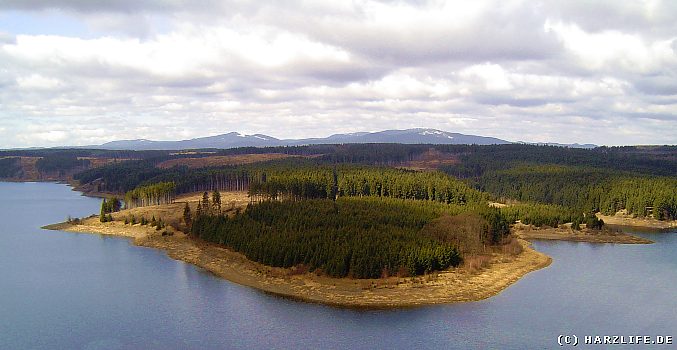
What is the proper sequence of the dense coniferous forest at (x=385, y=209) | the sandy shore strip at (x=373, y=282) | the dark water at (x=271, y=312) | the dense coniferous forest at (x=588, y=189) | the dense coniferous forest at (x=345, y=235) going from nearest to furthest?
the dark water at (x=271, y=312) < the sandy shore strip at (x=373, y=282) < the dense coniferous forest at (x=345, y=235) < the dense coniferous forest at (x=385, y=209) < the dense coniferous forest at (x=588, y=189)

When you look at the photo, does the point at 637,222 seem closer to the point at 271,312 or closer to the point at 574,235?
the point at 574,235

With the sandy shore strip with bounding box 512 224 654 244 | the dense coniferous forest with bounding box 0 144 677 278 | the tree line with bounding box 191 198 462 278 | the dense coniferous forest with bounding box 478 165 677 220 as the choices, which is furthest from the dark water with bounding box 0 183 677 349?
the dense coniferous forest with bounding box 478 165 677 220

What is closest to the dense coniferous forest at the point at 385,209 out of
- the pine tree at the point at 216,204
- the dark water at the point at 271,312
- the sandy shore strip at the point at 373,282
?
the pine tree at the point at 216,204

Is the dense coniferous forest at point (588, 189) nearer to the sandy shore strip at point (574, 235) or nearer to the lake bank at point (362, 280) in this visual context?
the sandy shore strip at point (574, 235)

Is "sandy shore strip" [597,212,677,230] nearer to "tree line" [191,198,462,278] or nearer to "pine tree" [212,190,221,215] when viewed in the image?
"tree line" [191,198,462,278]

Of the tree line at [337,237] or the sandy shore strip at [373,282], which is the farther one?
the tree line at [337,237]

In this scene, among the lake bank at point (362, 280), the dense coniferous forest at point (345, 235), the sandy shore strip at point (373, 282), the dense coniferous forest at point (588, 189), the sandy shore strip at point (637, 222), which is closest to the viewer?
the sandy shore strip at point (373, 282)

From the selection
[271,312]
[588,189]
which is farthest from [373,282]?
[588,189]

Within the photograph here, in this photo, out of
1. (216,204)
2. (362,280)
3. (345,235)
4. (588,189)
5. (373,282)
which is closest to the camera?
(373,282)
